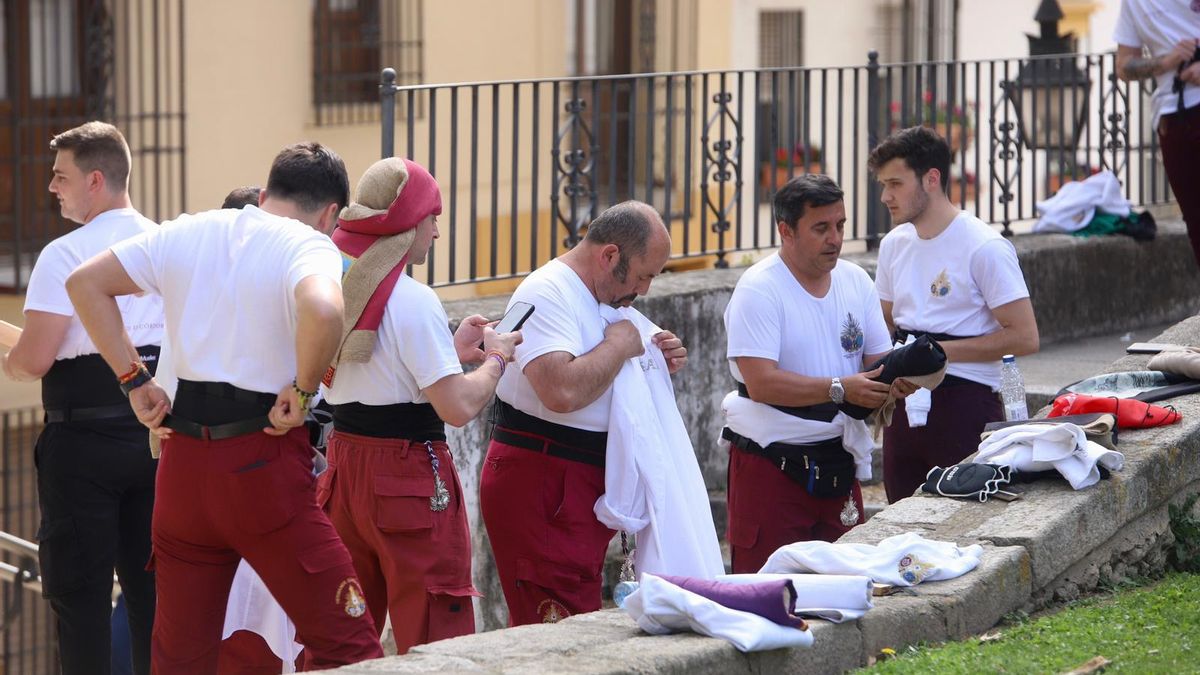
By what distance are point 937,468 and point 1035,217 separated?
15.6 ft

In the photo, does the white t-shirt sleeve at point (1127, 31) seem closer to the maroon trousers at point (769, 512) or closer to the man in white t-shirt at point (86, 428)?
the maroon trousers at point (769, 512)

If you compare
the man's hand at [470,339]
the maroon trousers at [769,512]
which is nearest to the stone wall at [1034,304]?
the maroon trousers at [769,512]

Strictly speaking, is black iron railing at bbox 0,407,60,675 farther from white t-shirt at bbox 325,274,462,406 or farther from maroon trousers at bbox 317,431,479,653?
white t-shirt at bbox 325,274,462,406

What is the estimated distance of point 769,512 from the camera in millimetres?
5684

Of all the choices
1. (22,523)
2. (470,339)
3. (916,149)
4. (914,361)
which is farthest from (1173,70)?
(22,523)

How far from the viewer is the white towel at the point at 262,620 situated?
5.29 m

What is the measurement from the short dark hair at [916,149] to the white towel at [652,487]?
4.55ft

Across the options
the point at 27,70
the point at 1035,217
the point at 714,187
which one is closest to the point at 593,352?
the point at 714,187

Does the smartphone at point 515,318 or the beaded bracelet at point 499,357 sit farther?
the smartphone at point 515,318

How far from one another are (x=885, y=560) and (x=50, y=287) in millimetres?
2590

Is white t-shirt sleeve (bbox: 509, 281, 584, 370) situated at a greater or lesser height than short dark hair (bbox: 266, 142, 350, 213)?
lesser

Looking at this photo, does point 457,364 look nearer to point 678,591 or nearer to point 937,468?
point 678,591

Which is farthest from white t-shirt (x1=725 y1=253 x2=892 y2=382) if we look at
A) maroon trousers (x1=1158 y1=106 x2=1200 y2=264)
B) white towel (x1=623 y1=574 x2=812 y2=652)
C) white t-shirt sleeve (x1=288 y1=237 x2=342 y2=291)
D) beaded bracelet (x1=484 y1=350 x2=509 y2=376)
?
maroon trousers (x1=1158 y1=106 x2=1200 y2=264)

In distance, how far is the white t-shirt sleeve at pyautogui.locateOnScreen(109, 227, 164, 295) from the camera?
4.46 m
